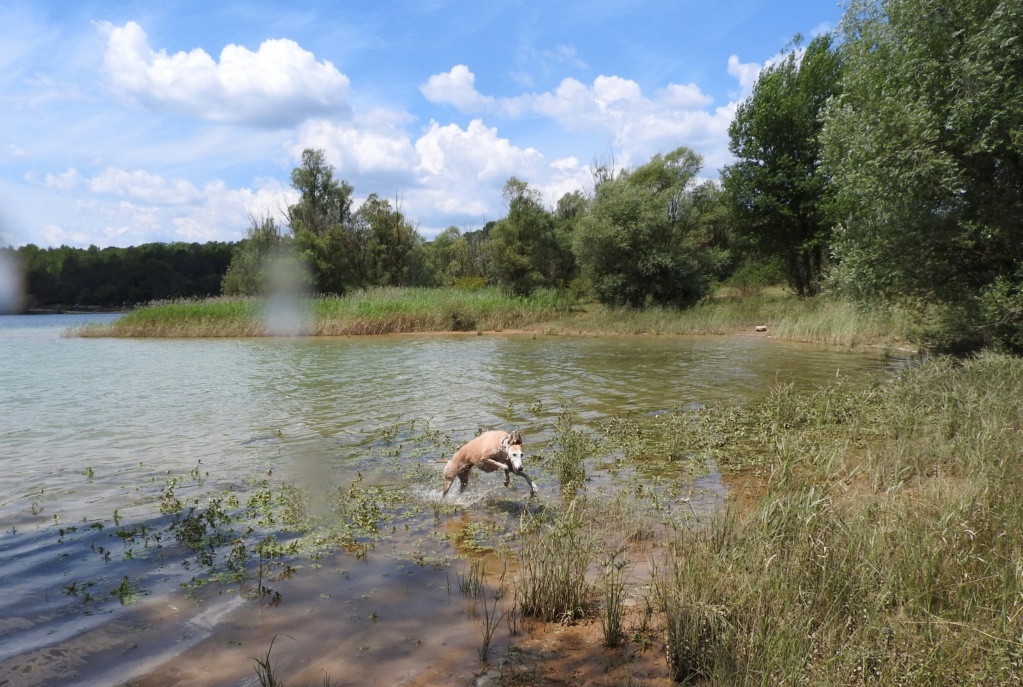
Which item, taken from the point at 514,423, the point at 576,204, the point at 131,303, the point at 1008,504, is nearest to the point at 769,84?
the point at 576,204

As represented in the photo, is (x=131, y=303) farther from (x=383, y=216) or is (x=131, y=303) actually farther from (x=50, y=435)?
(x=50, y=435)

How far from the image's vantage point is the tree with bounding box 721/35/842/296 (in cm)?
3334

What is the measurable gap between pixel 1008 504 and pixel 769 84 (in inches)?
1392

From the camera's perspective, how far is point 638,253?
3528 centimetres

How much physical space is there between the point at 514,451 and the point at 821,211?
104ft

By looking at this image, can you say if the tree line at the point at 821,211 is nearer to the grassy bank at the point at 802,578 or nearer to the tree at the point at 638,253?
the tree at the point at 638,253

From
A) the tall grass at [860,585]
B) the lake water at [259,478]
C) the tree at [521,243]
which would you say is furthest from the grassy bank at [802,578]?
the tree at [521,243]

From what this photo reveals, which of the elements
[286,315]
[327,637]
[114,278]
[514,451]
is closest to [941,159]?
[514,451]

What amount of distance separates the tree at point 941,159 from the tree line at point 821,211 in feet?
0.14

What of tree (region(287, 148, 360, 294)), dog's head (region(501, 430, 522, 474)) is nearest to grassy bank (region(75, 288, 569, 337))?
tree (region(287, 148, 360, 294))

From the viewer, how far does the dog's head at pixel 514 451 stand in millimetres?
6195

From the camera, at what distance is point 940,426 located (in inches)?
293

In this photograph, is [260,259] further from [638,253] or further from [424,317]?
[638,253]

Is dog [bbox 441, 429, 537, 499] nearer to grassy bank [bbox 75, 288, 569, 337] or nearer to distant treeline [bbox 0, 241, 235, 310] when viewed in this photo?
grassy bank [bbox 75, 288, 569, 337]
